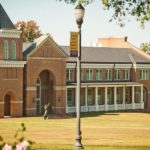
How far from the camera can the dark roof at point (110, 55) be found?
5812cm

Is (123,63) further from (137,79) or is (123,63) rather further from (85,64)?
(85,64)

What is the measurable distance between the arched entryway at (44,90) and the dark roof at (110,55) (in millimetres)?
6771

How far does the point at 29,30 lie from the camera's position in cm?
8288

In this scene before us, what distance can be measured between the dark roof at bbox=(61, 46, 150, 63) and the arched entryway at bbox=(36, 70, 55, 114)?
22.2 ft

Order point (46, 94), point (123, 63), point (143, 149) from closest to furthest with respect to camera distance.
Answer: point (143, 149) → point (46, 94) → point (123, 63)

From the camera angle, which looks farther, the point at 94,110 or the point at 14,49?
the point at 94,110

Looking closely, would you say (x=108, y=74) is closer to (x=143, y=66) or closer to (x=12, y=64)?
(x=143, y=66)

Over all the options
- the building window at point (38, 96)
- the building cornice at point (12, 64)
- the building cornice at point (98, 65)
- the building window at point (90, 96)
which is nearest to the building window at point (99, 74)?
the building cornice at point (98, 65)

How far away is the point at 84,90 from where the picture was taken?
182 ft

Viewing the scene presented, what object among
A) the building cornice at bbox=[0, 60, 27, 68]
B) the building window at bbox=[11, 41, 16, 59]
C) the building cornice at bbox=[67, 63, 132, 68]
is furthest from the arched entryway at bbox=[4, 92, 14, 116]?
the building cornice at bbox=[67, 63, 132, 68]

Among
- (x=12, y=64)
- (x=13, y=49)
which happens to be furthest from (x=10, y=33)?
(x=12, y=64)

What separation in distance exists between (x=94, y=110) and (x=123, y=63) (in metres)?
9.20

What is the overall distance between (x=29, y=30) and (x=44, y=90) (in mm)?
33561

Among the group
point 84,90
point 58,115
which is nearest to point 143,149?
point 58,115
